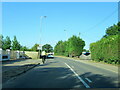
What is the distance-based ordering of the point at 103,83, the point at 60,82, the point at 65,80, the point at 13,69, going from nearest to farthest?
the point at 103,83
the point at 60,82
the point at 65,80
the point at 13,69

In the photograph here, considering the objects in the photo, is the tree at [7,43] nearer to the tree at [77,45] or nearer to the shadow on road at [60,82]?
the tree at [77,45]

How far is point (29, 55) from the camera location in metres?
64.7

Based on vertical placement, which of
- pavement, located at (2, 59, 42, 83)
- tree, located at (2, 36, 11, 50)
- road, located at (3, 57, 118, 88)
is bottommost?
road, located at (3, 57, 118, 88)

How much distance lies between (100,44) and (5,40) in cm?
3980

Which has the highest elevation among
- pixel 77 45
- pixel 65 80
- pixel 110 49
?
pixel 77 45

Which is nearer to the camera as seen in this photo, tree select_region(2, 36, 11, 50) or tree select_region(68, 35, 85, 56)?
tree select_region(2, 36, 11, 50)

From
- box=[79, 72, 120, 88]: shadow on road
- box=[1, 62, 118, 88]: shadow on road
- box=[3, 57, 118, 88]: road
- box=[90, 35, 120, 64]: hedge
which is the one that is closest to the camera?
box=[79, 72, 120, 88]: shadow on road

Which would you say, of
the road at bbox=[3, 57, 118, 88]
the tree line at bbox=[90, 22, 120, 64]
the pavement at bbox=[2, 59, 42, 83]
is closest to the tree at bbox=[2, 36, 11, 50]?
the tree line at bbox=[90, 22, 120, 64]

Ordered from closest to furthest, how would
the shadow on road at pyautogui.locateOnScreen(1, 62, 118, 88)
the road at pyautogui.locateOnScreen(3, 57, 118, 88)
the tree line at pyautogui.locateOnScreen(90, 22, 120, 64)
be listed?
the shadow on road at pyautogui.locateOnScreen(1, 62, 118, 88) → the road at pyautogui.locateOnScreen(3, 57, 118, 88) → the tree line at pyautogui.locateOnScreen(90, 22, 120, 64)

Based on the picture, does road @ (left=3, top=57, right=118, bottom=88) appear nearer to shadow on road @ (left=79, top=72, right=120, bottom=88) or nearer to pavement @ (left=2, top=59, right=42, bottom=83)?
shadow on road @ (left=79, top=72, right=120, bottom=88)

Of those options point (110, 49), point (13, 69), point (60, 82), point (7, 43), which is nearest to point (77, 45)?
point (7, 43)

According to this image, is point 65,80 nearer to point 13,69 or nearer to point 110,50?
point 13,69

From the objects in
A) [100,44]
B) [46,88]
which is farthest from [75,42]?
[46,88]

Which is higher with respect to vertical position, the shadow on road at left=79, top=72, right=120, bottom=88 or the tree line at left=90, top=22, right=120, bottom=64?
the tree line at left=90, top=22, right=120, bottom=64
